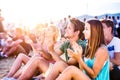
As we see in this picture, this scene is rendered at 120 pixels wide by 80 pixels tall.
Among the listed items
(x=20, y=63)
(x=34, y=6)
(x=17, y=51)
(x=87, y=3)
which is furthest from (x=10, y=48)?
(x=20, y=63)

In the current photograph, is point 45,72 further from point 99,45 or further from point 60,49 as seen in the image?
point 99,45

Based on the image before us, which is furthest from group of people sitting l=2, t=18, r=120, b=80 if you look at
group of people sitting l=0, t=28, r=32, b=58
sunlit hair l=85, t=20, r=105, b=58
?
group of people sitting l=0, t=28, r=32, b=58

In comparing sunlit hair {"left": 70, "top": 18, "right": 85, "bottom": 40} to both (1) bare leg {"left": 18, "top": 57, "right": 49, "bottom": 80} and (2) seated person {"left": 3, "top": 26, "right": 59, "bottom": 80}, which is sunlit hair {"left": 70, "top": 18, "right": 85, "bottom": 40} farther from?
(1) bare leg {"left": 18, "top": 57, "right": 49, "bottom": 80}

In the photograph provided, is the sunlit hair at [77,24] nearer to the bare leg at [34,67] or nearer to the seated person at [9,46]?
the bare leg at [34,67]

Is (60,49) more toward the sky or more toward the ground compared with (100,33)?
more toward the ground

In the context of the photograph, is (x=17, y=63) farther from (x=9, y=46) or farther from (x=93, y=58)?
(x=9, y=46)

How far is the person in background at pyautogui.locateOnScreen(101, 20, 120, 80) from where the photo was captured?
2.59m

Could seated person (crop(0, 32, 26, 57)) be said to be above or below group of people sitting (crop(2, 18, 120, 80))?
below

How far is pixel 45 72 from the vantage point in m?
3.02

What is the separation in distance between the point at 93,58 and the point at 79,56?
0.38 ft

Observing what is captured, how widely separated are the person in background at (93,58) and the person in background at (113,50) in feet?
0.96

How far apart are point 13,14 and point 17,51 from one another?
1.59m

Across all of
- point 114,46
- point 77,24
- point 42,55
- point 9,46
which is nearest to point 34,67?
point 42,55

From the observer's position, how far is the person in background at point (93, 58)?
7.29ft
